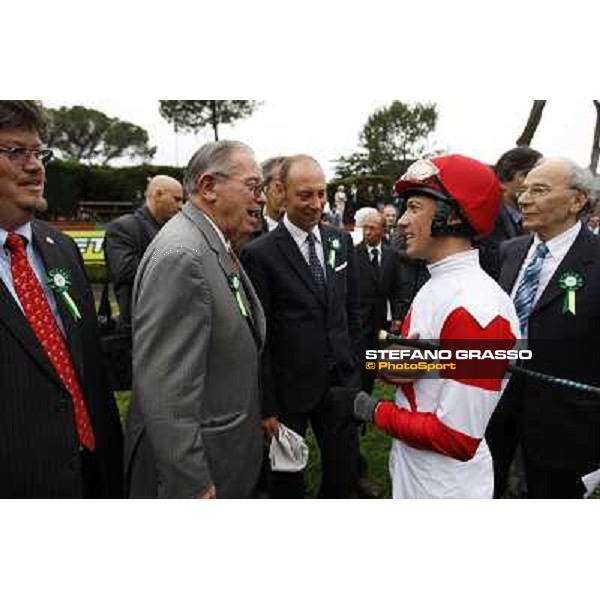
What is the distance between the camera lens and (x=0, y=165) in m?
1.30

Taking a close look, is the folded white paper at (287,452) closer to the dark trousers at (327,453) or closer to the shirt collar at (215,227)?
the dark trousers at (327,453)

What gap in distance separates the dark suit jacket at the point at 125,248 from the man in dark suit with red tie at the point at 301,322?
1.42 metres

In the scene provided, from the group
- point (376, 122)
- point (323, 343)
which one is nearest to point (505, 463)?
point (323, 343)

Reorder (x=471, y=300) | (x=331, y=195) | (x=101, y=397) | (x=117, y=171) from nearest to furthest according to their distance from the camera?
1. (x=471, y=300)
2. (x=101, y=397)
3. (x=331, y=195)
4. (x=117, y=171)

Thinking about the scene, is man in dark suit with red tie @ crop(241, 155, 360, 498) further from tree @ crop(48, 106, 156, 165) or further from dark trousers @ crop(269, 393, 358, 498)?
tree @ crop(48, 106, 156, 165)

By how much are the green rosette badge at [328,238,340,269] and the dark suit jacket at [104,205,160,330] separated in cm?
154

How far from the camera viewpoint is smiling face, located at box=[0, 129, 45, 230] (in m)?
1.31

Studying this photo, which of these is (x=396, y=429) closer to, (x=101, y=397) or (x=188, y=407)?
(x=188, y=407)

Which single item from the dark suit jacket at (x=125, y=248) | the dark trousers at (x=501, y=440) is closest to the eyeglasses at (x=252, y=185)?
the dark trousers at (x=501, y=440)

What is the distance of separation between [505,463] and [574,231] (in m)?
0.94

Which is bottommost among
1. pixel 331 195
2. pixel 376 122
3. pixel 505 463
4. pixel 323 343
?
pixel 505 463

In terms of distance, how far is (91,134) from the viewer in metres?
2.08

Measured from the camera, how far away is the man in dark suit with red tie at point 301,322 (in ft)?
7.00

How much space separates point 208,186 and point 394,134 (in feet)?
1.70
